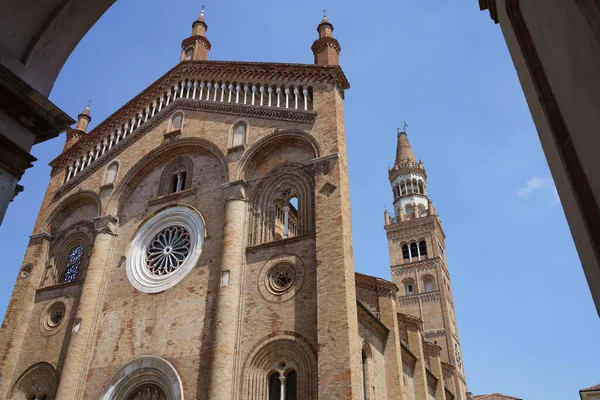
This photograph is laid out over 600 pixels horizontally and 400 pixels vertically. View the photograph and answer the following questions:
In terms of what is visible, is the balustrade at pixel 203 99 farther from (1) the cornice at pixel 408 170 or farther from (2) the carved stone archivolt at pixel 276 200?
(1) the cornice at pixel 408 170

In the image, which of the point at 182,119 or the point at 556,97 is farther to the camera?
the point at 182,119

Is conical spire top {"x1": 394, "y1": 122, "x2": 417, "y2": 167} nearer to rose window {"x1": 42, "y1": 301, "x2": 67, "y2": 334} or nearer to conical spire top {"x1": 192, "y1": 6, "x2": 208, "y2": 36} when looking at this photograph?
conical spire top {"x1": 192, "y1": 6, "x2": 208, "y2": 36}

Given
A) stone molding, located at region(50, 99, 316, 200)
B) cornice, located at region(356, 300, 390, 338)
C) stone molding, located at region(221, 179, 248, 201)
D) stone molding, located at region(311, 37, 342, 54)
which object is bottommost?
cornice, located at region(356, 300, 390, 338)

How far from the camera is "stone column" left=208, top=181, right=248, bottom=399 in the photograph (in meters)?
12.3

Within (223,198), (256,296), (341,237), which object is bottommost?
(256,296)

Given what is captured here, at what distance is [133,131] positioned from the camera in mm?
19219

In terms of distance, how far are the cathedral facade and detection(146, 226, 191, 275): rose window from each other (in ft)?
0.16

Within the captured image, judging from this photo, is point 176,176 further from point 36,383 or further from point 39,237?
point 36,383

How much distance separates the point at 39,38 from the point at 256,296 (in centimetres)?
1003

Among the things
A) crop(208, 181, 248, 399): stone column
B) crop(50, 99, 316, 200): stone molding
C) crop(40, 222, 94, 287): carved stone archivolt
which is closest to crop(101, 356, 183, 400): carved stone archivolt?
crop(208, 181, 248, 399): stone column

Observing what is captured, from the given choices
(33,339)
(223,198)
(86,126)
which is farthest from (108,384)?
(86,126)

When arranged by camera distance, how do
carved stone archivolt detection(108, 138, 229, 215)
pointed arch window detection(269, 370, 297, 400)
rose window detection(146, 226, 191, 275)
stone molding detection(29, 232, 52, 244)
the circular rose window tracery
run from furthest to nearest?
stone molding detection(29, 232, 52, 244) → carved stone archivolt detection(108, 138, 229, 215) → rose window detection(146, 226, 191, 275) → the circular rose window tracery → pointed arch window detection(269, 370, 297, 400)

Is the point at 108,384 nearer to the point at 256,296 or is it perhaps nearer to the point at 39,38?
the point at 256,296

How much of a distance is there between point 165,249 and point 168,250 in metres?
0.15
